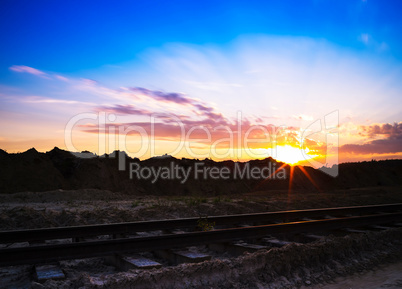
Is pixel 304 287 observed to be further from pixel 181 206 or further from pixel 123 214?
pixel 181 206

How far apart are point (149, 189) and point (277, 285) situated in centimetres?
3303

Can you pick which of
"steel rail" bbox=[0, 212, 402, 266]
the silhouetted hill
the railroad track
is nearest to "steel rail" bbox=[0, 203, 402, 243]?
the railroad track

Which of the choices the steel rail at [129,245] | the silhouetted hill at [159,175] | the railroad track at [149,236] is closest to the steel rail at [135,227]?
the railroad track at [149,236]

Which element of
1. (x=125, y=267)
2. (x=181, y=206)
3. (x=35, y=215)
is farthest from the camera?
(x=181, y=206)

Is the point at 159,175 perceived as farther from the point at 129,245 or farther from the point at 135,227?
the point at 129,245

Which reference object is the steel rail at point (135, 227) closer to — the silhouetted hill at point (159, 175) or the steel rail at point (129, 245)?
the steel rail at point (129, 245)

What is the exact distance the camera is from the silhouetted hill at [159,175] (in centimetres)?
3209

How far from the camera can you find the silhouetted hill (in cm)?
3209

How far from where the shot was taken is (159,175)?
1638 inches

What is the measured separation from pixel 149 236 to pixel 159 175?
34380 mm

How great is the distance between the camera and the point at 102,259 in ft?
25.0

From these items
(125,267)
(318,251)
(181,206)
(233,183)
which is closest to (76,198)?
(181,206)

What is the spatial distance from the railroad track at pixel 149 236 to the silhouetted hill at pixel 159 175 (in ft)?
81.6

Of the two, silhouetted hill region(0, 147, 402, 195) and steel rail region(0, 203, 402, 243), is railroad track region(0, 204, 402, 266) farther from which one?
silhouetted hill region(0, 147, 402, 195)
